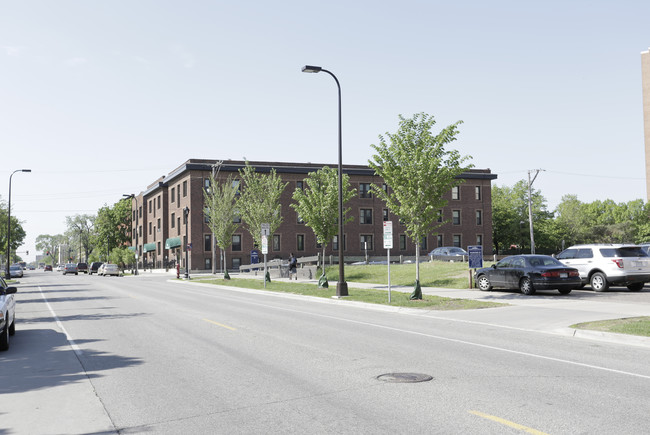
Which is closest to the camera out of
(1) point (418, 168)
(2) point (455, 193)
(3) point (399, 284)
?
(1) point (418, 168)

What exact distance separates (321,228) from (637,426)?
2927 cm

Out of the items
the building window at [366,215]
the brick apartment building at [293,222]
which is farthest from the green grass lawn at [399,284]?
the building window at [366,215]

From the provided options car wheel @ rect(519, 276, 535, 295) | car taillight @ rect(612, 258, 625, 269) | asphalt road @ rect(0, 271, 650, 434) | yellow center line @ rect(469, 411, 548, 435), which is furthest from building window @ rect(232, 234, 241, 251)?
yellow center line @ rect(469, 411, 548, 435)

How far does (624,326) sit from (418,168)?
428 inches

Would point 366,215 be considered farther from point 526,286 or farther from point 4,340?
point 4,340

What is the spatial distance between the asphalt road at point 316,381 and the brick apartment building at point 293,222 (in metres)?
51.5

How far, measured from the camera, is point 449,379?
7.76m

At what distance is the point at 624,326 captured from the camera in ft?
41.1

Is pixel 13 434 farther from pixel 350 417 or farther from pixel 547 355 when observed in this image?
pixel 547 355

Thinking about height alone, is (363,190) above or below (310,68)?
above

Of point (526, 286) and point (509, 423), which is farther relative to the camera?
point (526, 286)

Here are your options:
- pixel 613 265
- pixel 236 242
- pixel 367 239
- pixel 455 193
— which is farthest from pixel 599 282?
pixel 455 193

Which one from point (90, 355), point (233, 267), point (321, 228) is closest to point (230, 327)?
point (90, 355)

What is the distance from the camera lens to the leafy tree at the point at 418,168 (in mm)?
22094
